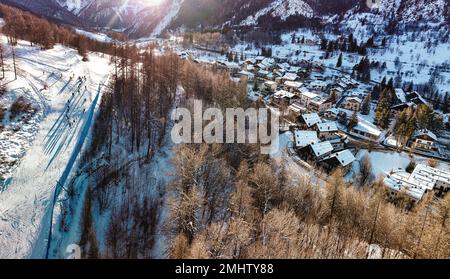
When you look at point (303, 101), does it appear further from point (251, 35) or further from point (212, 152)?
point (251, 35)

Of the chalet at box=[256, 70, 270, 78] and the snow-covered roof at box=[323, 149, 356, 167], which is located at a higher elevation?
the chalet at box=[256, 70, 270, 78]

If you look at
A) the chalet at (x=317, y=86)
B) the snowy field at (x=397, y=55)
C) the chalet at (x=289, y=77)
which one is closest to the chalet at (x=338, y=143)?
the chalet at (x=317, y=86)

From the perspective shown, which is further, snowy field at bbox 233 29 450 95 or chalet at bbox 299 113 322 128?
snowy field at bbox 233 29 450 95

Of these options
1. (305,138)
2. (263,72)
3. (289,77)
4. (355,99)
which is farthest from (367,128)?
(263,72)

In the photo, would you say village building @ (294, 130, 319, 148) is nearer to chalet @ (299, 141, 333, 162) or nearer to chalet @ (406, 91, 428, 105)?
chalet @ (299, 141, 333, 162)

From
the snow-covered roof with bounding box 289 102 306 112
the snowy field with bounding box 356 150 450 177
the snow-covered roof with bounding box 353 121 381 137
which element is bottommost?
the snowy field with bounding box 356 150 450 177

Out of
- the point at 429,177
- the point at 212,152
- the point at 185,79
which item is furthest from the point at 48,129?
the point at 429,177

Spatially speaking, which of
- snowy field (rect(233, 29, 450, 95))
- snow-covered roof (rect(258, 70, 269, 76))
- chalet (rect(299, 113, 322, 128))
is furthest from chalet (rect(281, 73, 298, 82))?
chalet (rect(299, 113, 322, 128))
